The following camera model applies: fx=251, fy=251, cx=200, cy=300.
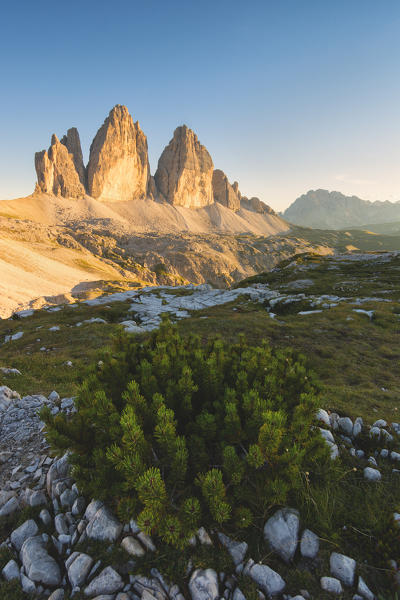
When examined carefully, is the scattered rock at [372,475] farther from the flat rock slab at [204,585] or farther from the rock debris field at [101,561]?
the flat rock slab at [204,585]

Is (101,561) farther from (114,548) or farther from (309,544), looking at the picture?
(309,544)

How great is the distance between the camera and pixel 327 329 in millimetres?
19828

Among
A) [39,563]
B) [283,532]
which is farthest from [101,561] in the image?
[283,532]

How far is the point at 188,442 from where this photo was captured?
3.66 meters

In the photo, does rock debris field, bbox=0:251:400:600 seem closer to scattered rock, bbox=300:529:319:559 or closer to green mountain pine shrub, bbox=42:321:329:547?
scattered rock, bbox=300:529:319:559

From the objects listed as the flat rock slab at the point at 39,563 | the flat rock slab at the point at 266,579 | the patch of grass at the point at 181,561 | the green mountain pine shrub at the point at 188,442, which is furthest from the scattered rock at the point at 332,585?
the flat rock slab at the point at 39,563

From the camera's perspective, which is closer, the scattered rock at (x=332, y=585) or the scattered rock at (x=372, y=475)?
the scattered rock at (x=332, y=585)

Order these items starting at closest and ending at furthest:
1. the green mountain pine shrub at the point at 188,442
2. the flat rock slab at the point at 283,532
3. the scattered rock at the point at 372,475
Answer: the green mountain pine shrub at the point at 188,442 → the flat rock slab at the point at 283,532 → the scattered rock at the point at 372,475

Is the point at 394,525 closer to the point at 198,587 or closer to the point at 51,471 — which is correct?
the point at 198,587

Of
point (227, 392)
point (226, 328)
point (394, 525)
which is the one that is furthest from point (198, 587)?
point (226, 328)

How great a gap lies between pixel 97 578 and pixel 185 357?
3124 mm

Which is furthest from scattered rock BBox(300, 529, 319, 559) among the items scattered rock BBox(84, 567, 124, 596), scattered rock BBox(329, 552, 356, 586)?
scattered rock BBox(84, 567, 124, 596)

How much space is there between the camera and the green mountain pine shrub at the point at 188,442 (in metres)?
2.94

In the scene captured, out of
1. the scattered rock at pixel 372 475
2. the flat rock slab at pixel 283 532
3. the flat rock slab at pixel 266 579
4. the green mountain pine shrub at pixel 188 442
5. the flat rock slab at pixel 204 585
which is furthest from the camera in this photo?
the scattered rock at pixel 372 475
